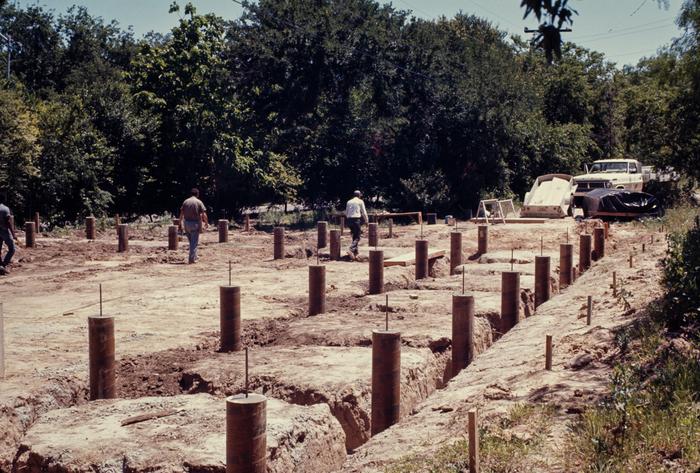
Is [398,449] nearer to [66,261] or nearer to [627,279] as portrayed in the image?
[627,279]

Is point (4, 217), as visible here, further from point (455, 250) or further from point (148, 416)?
point (148, 416)

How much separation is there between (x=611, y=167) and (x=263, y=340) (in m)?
25.5

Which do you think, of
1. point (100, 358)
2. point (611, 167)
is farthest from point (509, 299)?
point (611, 167)

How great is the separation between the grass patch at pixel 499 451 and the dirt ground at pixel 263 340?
48 centimetres

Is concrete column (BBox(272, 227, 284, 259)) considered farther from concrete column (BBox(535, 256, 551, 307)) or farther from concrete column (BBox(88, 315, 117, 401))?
concrete column (BBox(88, 315, 117, 401))

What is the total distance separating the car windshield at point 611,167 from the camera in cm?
3288

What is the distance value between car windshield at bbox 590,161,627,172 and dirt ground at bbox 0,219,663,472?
1464 cm

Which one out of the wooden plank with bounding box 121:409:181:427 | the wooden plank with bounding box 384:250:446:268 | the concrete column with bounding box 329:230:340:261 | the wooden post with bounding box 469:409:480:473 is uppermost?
the concrete column with bounding box 329:230:340:261

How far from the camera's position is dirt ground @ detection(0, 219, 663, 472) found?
7.00 metres

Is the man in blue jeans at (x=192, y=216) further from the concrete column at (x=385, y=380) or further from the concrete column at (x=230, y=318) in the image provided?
the concrete column at (x=385, y=380)

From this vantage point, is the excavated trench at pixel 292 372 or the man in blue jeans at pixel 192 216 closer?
the excavated trench at pixel 292 372

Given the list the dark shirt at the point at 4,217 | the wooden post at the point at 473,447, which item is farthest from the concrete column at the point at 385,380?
the dark shirt at the point at 4,217

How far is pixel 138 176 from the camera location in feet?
106

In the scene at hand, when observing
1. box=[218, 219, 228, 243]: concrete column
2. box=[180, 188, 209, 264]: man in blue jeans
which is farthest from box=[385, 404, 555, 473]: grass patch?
box=[218, 219, 228, 243]: concrete column
